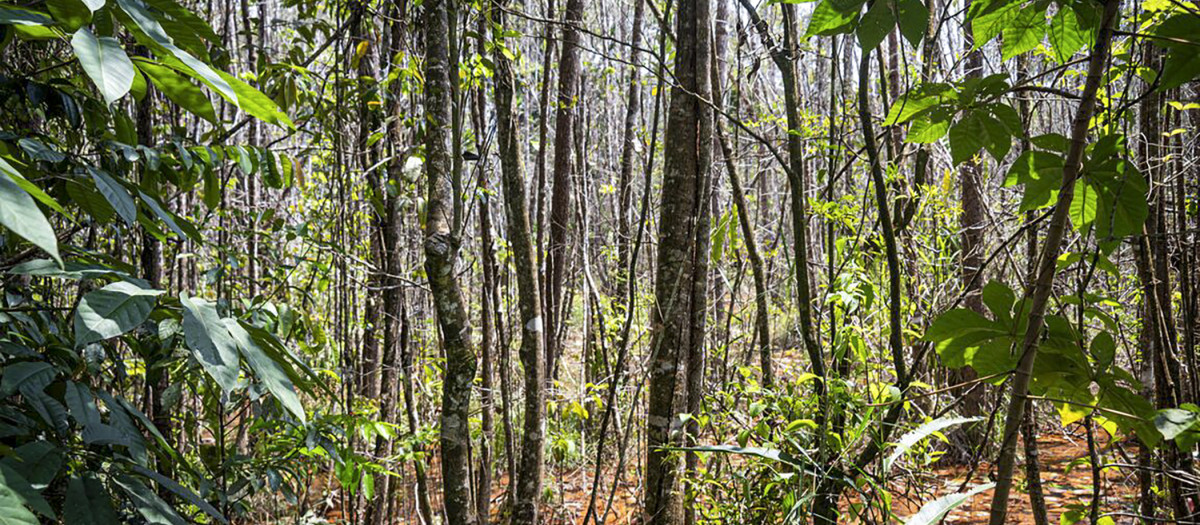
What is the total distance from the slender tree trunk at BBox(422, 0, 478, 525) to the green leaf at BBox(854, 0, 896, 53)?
130 centimetres

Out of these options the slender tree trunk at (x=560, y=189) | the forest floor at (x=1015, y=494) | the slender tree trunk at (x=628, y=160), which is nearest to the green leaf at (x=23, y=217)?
the forest floor at (x=1015, y=494)

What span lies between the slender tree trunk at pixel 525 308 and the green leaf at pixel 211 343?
152 cm

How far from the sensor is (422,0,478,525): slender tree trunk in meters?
1.92

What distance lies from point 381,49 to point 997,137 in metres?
3.57

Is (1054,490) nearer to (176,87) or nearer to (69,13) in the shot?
(176,87)

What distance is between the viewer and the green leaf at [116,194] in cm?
106

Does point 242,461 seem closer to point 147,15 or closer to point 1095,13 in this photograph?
point 147,15

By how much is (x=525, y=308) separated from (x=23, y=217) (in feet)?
6.12

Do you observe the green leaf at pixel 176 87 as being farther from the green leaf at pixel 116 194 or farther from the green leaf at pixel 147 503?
the green leaf at pixel 147 503

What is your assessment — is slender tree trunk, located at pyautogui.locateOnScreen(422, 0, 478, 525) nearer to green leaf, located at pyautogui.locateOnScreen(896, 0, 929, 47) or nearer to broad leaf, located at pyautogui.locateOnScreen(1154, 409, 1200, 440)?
green leaf, located at pyautogui.locateOnScreen(896, 0, 929, 47)

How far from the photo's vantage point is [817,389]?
187 centimetres

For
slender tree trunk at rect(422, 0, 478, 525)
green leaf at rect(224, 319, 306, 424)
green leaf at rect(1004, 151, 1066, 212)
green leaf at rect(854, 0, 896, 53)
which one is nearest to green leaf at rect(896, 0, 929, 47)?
green leaf at rect(854, 0, 896, 53)

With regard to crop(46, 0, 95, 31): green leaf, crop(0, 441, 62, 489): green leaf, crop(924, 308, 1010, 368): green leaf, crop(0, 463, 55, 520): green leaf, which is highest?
crop(46, 0, 95, 31): green leaf

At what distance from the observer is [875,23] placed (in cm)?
79
